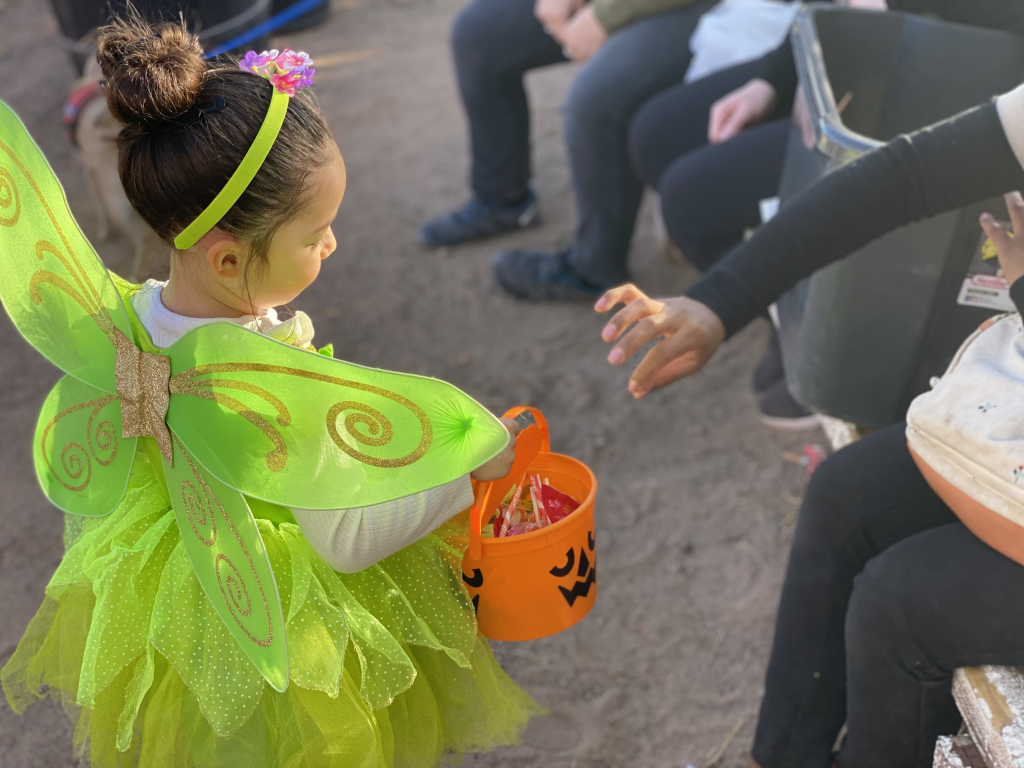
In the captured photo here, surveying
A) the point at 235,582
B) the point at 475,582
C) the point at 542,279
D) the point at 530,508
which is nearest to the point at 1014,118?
the point at 530,508

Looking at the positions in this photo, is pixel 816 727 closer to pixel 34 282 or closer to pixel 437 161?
pixel 34 282

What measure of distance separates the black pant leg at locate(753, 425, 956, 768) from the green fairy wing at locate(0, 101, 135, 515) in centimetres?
97

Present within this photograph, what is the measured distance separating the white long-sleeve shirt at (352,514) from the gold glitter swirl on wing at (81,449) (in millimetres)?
108

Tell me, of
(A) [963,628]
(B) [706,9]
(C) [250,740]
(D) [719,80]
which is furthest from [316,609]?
(B) [706,9]

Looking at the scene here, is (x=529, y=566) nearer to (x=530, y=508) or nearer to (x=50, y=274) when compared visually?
(x=530, y=508)

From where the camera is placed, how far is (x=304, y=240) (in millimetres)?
993

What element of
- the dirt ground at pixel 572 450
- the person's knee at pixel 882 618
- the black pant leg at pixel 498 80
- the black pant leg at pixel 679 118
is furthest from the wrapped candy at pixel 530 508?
the black pant leg at pixel 498 80

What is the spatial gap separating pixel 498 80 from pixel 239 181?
225 centimetres

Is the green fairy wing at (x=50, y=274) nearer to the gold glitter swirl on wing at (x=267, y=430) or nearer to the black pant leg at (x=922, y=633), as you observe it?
the gold glitter swirl on wing at (x=267, y=430)

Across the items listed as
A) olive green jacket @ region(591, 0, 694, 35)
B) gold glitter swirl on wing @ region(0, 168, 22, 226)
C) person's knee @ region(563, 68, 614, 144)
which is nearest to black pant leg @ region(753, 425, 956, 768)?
gold glitter swirl on wing @ region(0, 168, 22, 226)

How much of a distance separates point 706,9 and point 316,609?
89.2 inches

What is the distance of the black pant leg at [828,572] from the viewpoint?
1.34 meters

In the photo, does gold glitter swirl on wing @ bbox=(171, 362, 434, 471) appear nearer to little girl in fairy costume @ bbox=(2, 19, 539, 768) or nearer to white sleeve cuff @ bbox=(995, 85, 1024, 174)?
little girl in fairy costume @ bbox=(2, 19, 539, 768)

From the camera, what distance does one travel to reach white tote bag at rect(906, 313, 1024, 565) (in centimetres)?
108
